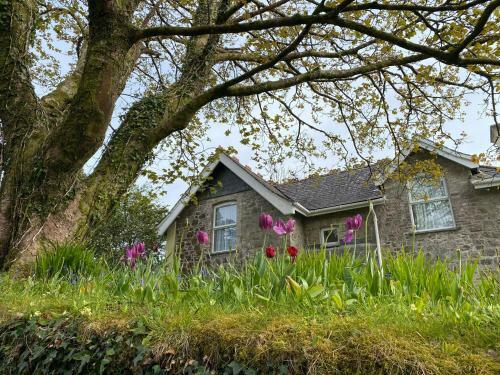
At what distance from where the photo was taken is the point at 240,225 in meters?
14.0

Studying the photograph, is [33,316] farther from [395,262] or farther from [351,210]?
[351,210]

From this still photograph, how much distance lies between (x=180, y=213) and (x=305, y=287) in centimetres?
1342

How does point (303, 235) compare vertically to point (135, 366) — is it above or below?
above

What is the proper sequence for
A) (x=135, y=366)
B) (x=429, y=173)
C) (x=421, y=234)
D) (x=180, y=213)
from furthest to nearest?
(x=180, y=213), (x=421, y=234), (x=429, y=173), (x=135, y=366)

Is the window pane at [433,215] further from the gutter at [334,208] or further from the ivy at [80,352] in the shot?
the ivy at [80,352]

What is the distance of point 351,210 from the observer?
1281cm

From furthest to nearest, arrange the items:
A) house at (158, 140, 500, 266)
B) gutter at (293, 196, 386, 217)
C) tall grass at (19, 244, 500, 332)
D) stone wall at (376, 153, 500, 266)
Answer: gutter at (293, 196, 386, 217) → house at (158, 140, 500, 266) → stone wall at (376, 153, 500, 266) → tall grass at (19, 244, 500, 332)

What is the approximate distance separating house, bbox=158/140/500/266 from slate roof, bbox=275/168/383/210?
4 centimetres

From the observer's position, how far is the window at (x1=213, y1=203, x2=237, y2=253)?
14.4 meters

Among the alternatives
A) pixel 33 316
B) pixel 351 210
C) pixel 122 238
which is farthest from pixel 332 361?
pixel 122 238

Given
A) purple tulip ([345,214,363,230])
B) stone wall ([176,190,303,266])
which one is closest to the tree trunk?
purple tulip ([345,214,363,230])

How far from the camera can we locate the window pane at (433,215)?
11922 millimetres

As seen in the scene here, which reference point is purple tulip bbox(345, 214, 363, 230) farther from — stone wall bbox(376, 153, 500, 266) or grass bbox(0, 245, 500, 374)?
stone wall bbox(376, 153, 500, 266)

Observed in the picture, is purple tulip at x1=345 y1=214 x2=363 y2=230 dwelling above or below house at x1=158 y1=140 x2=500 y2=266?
below
